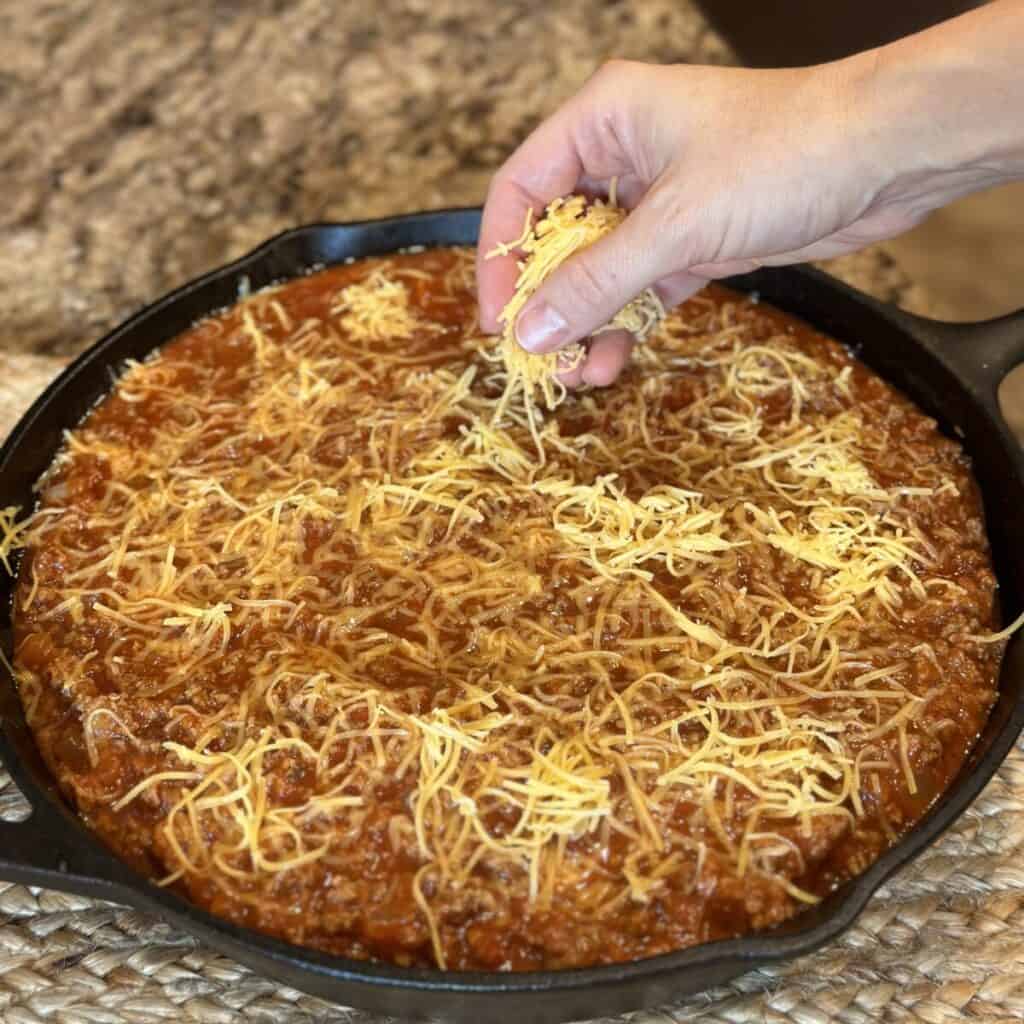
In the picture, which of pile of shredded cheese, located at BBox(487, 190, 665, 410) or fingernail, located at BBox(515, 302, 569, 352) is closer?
fingernail, located at BBox(515, 302, 569, 352)

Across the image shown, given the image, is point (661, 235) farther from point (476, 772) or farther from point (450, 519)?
point (476, 772)

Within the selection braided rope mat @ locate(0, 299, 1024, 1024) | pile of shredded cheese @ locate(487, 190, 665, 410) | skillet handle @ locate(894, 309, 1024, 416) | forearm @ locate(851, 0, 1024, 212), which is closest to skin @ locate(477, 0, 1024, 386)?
forearm @ locate(851, 0, 1024, 212)

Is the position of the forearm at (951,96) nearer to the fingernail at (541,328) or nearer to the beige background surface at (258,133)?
the fingernail at (541,328)

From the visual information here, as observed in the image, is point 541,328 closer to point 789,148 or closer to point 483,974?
point 789,148

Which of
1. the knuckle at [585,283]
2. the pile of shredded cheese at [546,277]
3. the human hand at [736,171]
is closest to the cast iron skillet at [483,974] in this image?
the human hand at [736,171]

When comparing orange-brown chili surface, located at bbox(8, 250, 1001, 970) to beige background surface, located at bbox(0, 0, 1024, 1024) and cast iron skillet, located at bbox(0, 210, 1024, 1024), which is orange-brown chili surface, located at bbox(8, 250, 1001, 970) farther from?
beige background surface, located at bbox(0, 0, 1024, 1024)

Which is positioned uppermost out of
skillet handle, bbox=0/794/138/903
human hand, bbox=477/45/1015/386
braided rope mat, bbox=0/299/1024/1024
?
human hand, bbox=477/45/1015/386

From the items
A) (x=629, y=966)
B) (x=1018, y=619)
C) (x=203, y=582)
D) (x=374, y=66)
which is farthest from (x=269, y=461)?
(x=374, y=66)

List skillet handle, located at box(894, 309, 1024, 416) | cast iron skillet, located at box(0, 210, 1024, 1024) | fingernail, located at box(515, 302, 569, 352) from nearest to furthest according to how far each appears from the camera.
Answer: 1. cast iron skillet, located at box(0, 210, 1024, 1024)
2. fingernail, located at box(515, 302, 569, 352)
3. skillet handle, located at box(894, 309, 1024, 416)
